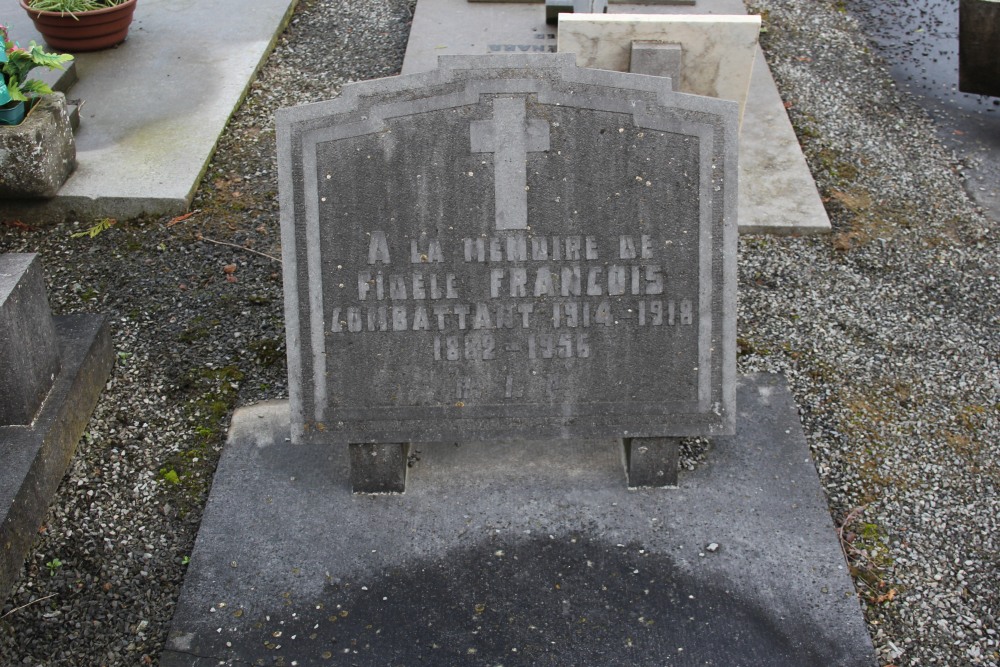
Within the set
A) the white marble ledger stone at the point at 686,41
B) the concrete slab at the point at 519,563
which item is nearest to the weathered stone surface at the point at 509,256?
the concrete slab at the point at 519,563

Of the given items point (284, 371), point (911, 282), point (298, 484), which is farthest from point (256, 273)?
point (911, 282)

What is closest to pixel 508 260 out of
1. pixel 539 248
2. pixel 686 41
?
pixel 539 248

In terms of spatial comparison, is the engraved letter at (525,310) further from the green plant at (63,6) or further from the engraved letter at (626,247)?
the green plant at (63,6)

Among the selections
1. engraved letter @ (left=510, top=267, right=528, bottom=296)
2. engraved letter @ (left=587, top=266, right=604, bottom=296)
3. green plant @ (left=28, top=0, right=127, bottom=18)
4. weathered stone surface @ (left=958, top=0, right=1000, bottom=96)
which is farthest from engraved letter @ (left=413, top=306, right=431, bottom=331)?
weathered stone surface @ (left=958, top=0, right=1000, bottom=96)

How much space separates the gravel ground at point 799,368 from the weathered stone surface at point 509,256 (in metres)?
0.83

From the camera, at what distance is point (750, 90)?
723cm

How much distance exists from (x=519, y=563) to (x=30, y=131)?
3.69 metres

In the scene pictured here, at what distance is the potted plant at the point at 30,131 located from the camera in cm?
570

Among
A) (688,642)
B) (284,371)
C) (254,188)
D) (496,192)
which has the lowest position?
(688,642)

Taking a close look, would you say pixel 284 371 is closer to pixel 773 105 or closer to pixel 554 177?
pixel 554 177

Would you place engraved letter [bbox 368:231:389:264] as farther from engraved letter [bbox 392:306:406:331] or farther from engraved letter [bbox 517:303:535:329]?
engraved letter [bbox 517:303:535:329]

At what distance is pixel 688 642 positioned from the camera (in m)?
3.64

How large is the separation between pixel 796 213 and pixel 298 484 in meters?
3.29

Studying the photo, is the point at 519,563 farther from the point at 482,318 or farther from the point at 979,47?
the point at 979,47
